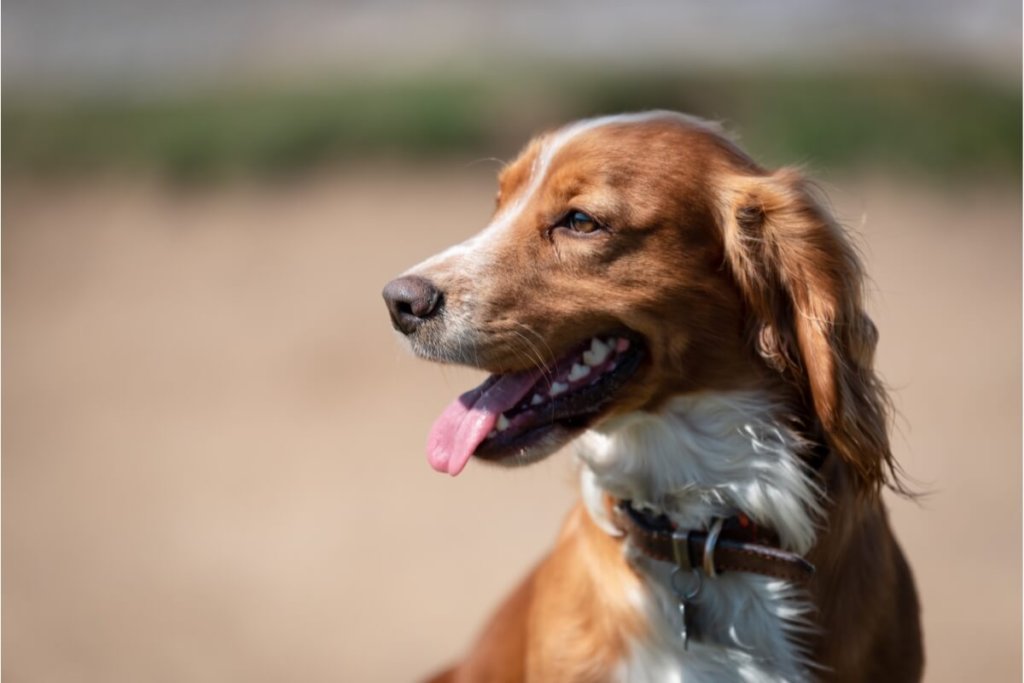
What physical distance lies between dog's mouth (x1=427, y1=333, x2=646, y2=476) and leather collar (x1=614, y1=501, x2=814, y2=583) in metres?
0.33

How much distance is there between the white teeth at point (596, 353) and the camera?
295cm

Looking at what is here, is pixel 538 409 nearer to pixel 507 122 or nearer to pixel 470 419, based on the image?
pixel 470 419

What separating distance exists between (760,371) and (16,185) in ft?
52.0

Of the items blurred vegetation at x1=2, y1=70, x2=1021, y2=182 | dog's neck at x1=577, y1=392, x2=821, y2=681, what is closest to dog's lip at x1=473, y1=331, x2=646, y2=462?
dog's neck at x1=577, y1=392, x2=821, y2=681

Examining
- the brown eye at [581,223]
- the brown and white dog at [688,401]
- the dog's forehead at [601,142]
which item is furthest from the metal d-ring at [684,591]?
the dog's forehead at [601,142]

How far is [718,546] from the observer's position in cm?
289

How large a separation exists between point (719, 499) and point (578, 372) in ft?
1.64

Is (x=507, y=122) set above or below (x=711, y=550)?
below

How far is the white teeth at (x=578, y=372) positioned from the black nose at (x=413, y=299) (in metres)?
0.39

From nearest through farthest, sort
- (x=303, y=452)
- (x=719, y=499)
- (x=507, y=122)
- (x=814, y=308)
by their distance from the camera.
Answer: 1. (x=814, y=308)
2. (x=719, y=499)
3. (x=303, y=452)
4. (x=507, y=122)

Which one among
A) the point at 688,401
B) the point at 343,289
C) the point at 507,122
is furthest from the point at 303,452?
the point at 507,122

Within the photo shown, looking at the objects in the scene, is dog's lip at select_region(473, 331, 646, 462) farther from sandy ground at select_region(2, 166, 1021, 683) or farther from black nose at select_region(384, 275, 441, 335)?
sandy ground at select_region(2, 166, 1021, 683)

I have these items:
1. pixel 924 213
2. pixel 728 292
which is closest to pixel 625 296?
pixel 728 292

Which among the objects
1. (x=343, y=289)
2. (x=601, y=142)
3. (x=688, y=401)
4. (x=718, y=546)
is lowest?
(x=343, y=289)
